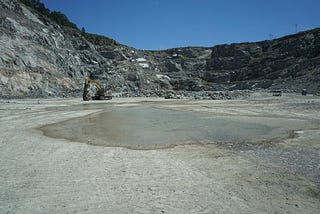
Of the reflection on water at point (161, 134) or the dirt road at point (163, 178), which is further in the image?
the reflection on water at point (161, 134)

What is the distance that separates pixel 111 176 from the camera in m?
6.71

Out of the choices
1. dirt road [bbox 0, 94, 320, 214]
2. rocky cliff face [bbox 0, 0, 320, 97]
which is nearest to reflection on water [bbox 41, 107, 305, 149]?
dirt road [bbox 0, 94, 320, 214]

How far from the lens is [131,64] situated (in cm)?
8106

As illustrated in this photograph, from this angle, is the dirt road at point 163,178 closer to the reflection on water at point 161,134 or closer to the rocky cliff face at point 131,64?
the reflection on water at point 161,134

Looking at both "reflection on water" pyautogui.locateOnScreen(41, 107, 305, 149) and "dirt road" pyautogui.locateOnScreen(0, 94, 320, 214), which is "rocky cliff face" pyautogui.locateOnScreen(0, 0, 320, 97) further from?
"dirt road" pyautogui.locateOnScreen(0, 94, 320, 214)

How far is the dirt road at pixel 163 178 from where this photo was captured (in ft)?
16.7

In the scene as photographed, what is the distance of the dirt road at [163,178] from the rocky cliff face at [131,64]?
37333 millimetres

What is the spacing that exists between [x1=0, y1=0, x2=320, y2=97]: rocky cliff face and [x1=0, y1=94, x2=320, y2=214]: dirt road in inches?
1470

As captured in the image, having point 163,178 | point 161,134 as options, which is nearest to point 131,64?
point 161,134

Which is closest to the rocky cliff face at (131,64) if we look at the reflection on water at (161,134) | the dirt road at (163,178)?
the reflection on water at (161,134)

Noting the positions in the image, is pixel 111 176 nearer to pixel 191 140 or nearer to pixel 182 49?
pixel 191 140

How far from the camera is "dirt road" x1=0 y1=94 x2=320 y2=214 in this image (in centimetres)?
510

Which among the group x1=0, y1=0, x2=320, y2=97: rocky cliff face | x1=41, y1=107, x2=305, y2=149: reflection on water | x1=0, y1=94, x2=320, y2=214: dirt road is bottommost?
x1=41, y1=107, x2=305, y2=149: reflection on water

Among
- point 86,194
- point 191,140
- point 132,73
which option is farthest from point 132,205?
point 132,73
